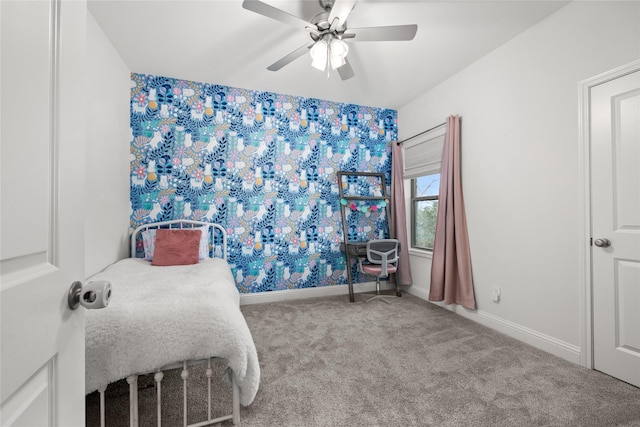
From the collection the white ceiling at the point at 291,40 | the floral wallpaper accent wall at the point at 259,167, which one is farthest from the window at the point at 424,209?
the white ceiling at the point at 291,40

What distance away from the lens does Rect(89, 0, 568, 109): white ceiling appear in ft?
6.90

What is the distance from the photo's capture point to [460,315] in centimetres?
301

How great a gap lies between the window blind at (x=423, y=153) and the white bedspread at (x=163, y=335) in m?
2.77

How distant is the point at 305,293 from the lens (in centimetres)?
367

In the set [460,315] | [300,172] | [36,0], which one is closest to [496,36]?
[300,172]

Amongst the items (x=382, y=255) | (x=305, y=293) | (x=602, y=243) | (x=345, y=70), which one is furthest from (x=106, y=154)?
(x=602, y=243)

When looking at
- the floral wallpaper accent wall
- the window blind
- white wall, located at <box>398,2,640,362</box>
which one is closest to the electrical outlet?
white wall, located at <box>398,2,640,362</box>

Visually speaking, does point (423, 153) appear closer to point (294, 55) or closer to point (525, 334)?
point (294, 55)

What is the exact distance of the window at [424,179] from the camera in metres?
3.39

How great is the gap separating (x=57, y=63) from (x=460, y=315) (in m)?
3.41

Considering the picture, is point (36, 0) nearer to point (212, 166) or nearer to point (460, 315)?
point (212, 166)

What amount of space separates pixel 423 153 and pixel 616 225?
1.98m

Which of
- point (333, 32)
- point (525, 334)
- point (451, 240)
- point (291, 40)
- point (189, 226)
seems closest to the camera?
point (333, 32)

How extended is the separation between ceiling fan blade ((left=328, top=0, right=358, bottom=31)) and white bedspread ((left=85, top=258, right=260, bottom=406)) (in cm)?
182
